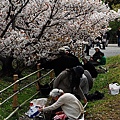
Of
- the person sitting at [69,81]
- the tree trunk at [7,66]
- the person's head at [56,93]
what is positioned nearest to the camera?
the person's head at [56,93]

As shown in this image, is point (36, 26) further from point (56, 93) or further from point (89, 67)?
point (56, 93)

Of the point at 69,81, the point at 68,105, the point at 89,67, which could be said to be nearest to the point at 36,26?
the point at 89,67

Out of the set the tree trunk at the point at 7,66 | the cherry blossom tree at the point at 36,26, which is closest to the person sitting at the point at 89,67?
the cherry blossom tree at the point at 36,26

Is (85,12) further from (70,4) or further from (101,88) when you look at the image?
(101,88)

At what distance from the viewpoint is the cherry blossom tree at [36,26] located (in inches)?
476

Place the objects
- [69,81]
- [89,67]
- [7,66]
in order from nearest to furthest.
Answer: [69,81], [89,67], [7,66]

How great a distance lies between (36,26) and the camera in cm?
1319

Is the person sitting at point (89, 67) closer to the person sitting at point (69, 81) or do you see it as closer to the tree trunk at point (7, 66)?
the person sitting at point (69, 81)

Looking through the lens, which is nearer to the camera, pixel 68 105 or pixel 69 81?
pixel 68 105

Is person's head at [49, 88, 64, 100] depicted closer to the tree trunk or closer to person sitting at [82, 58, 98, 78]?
person sitting at [82, 58, 98, 78]

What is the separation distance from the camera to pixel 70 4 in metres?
13.2

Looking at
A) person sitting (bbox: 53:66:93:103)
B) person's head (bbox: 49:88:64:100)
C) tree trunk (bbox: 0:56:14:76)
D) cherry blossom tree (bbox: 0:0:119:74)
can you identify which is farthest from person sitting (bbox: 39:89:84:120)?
tree trunk (bbox: 0:56:14:76)

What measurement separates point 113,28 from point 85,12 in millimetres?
20588

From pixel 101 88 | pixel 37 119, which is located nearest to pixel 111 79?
pixel 101 88
